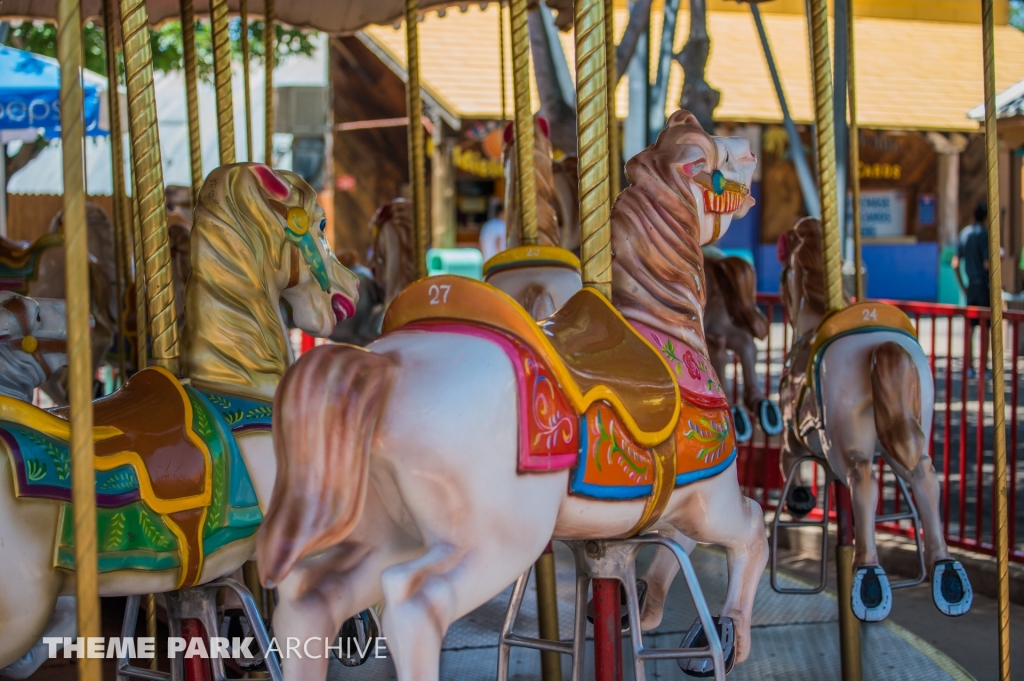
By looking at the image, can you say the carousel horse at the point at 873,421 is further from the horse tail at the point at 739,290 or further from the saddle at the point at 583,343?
the horse tail at the point at 739,290

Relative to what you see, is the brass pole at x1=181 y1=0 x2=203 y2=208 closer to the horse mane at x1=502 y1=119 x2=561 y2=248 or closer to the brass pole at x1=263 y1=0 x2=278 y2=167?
the brass pole at x1=263 y1=0 x2=278 y2=167

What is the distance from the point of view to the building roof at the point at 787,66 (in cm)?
1459

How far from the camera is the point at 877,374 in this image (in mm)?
3279

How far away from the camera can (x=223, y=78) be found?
3.24m

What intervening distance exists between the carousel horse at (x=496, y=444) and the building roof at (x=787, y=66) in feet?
35.4

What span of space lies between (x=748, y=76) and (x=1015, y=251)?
4.38 m

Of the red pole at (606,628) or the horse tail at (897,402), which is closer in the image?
the red pole at (606,628)

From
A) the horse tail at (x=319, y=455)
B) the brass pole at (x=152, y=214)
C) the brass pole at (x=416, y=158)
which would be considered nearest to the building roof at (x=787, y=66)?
the brass pole at (x=416, y=158)

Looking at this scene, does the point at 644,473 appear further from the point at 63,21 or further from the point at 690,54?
the point at 690,54

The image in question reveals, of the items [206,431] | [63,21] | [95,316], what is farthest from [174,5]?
[63,21]

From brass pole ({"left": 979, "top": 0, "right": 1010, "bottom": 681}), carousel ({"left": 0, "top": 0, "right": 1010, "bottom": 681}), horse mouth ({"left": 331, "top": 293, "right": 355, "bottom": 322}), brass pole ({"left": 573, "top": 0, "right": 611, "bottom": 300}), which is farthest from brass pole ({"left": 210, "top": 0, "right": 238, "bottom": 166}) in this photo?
brass pole ({"left": 979, "top": 0, "right": 1010, "bottom": 681})

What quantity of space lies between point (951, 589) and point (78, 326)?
262 centimetres

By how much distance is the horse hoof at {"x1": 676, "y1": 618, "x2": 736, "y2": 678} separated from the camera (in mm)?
2463

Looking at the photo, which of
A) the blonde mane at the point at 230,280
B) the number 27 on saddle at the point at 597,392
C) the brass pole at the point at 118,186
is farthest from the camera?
the brass pole at the point at 118,186
